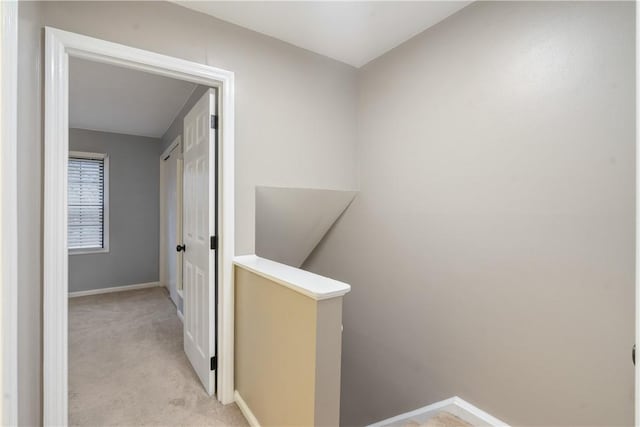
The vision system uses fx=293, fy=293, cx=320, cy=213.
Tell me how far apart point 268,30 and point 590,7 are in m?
1.68

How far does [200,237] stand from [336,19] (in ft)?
5.61

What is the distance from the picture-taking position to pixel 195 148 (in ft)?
7.31

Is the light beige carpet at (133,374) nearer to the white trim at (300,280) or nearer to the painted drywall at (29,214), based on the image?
the painted drywall at (29,214)

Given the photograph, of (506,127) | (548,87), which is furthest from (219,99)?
(548,87)

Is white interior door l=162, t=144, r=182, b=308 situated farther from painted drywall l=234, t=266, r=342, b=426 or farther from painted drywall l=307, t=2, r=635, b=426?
painted drywall l=307, t=2, r=635, b=426

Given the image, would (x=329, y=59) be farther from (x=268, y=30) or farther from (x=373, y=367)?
(x=373, y=367)

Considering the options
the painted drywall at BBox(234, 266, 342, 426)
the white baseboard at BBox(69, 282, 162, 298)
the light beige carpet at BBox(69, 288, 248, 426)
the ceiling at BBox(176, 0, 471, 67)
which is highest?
the ceiling at BBox(176, 0, 471, 67)

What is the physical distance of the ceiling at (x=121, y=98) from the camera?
2486mm

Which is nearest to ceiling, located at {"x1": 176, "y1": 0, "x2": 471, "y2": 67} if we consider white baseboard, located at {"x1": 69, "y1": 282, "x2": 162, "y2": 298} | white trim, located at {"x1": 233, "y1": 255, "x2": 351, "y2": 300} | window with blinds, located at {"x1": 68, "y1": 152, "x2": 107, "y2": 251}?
white trim, located at {"x1": 233, "y1": 255, "x2": 351, "y2": 300}

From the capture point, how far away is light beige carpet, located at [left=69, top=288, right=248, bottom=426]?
1.77m

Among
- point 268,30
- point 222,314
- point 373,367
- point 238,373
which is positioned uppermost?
point 268,30

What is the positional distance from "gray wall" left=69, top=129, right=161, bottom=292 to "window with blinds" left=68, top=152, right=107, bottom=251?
0.40 feet

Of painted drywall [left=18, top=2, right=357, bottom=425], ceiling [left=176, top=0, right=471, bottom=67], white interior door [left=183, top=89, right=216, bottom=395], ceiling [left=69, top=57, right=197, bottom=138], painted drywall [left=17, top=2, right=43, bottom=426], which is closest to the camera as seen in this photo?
painted drywall [left=17, top=2, right=43, bottom=426]

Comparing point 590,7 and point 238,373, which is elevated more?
point 590,7
